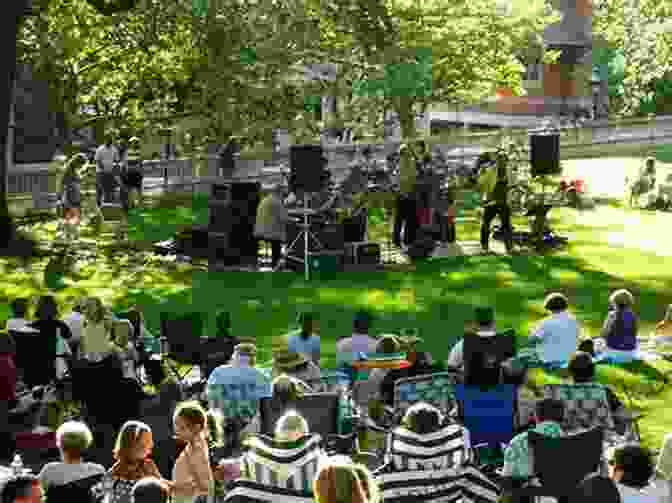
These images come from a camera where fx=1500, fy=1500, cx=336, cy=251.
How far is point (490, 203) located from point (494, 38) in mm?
19359

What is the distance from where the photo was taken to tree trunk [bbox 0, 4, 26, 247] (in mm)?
26406

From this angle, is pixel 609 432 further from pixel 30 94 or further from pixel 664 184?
pixel 30 94

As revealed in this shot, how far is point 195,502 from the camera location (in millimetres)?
10055

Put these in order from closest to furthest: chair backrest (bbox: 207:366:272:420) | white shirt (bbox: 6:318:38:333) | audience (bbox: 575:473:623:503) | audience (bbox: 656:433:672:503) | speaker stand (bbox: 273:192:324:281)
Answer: audience (bbox: 575:473:623:503), audience (bbox: 656:433:672:503), chair backrest (bbox: 207:366:272:420), white shirt (bbox: 6:318:38:333), speaker stand (bbox: 273:192:324:281)

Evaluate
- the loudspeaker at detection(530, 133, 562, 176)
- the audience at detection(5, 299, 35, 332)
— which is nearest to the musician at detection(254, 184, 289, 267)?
the loudspeaker at detection(530, 133, 562, 176)

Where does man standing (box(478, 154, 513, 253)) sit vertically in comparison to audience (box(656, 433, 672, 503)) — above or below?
above

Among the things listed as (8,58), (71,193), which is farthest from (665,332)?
(8,58)

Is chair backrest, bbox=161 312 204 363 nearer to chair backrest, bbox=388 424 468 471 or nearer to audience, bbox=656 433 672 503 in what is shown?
chair backrest, bbox=388 424 468 471

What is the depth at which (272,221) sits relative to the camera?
23.9m

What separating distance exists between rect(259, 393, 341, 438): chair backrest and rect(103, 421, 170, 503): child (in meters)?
1.85

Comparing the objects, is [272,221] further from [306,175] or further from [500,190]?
[500,190]

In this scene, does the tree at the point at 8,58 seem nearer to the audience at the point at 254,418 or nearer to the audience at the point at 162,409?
the audience at the point at 254,418

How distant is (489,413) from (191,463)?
3107mm

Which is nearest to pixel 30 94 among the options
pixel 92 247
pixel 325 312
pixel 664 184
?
pixel 92 247
